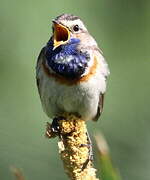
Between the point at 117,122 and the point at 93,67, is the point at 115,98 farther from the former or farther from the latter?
the point at 93,67

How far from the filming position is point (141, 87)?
7.94 meters

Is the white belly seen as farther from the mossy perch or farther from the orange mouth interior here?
the mossy perch

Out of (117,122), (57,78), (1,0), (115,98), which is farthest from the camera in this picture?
(1,0)

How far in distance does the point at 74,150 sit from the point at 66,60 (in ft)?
5.85

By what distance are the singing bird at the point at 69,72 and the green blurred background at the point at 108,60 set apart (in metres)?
0.41

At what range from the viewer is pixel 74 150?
393cm

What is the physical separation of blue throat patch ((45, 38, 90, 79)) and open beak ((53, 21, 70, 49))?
0.20ft

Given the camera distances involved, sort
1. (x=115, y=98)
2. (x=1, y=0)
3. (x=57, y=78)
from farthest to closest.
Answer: (x=1, y=0), (x=115, y=98), (x=57, y=78)

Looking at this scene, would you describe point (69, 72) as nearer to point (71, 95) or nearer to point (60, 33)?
point (71, 95)

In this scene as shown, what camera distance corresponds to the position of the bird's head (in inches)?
215

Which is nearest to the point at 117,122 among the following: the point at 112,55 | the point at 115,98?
the point at 115,98

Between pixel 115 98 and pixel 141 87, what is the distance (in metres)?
0.30

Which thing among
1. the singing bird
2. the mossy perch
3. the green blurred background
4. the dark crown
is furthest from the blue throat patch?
the mossy perch

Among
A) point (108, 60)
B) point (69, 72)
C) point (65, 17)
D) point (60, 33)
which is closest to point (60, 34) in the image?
point (60, 33)
